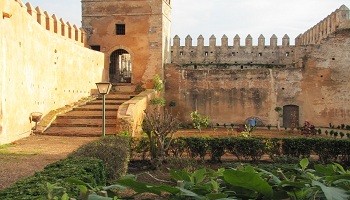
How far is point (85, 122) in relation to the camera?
54.0ft

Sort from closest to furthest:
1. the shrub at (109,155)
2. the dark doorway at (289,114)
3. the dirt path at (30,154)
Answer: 1. the shrub at (109,155)
2. the dirt path at (30,154)
3. the dark doorway at (289,114)

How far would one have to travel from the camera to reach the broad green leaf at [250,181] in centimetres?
144

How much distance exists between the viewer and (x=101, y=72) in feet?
75.5

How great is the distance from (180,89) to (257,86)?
464 cm

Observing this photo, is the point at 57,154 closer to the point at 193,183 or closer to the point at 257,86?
the point at 193,183

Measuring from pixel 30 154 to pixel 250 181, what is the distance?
9838 mm

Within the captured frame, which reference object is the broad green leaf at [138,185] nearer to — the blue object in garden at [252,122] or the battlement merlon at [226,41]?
the blue object in garden at [252,122]

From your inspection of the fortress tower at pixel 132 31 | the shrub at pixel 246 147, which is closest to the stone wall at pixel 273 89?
the fortress tower at pixel 132 31

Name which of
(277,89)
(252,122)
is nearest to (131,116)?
(252,122)

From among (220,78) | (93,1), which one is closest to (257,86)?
(220,78)

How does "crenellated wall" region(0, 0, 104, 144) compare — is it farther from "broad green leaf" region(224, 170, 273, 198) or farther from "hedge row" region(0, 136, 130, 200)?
"broad green leaf" region(224, 170, 273, 198)

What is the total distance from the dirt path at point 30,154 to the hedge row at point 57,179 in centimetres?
180

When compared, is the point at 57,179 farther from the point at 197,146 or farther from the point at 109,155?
the point at 197,146

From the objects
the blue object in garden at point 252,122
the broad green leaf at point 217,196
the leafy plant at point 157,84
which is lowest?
the blue object in garden at point 252,122
